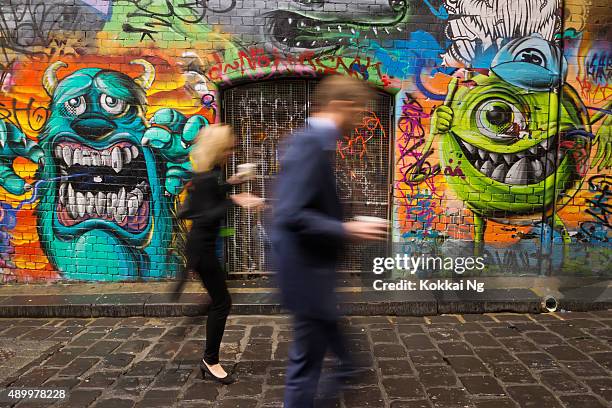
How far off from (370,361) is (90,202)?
439 centimetres

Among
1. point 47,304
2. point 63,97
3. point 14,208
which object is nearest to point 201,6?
point 63,97

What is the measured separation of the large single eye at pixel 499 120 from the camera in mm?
6617

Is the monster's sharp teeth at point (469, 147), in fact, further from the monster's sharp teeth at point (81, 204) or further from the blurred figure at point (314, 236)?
the monster's sharp teeth at point (81, 204)

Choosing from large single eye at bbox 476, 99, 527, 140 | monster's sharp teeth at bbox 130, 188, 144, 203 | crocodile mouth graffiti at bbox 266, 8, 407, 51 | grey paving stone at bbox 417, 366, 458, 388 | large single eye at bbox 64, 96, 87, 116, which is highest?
crocodile mouth graffiti at bbox 266, 8, 407, 51

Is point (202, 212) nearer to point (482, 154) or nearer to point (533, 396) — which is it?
point (533, 396)

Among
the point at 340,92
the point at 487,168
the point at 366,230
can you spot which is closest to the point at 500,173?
the point at 487,168

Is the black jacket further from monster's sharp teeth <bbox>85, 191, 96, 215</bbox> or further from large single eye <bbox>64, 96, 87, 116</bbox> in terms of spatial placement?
large single eye <bbox>64, 96, 87, 116</bbox>

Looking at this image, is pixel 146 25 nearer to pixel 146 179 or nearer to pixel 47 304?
pixel 146 179

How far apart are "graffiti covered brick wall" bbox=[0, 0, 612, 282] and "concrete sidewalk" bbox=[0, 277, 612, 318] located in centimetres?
61

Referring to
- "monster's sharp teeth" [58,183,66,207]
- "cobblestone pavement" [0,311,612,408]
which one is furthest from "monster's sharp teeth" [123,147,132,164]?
"cobblestone pavement" [0,311,612,408]

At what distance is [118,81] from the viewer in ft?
20.9

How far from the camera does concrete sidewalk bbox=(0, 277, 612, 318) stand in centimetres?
555

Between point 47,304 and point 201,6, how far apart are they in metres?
4.16

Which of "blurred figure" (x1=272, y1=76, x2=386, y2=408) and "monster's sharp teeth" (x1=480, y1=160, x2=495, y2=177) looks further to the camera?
"monster's sharp teeth" (x1=480, y1=160, x2=495, y2=177)
